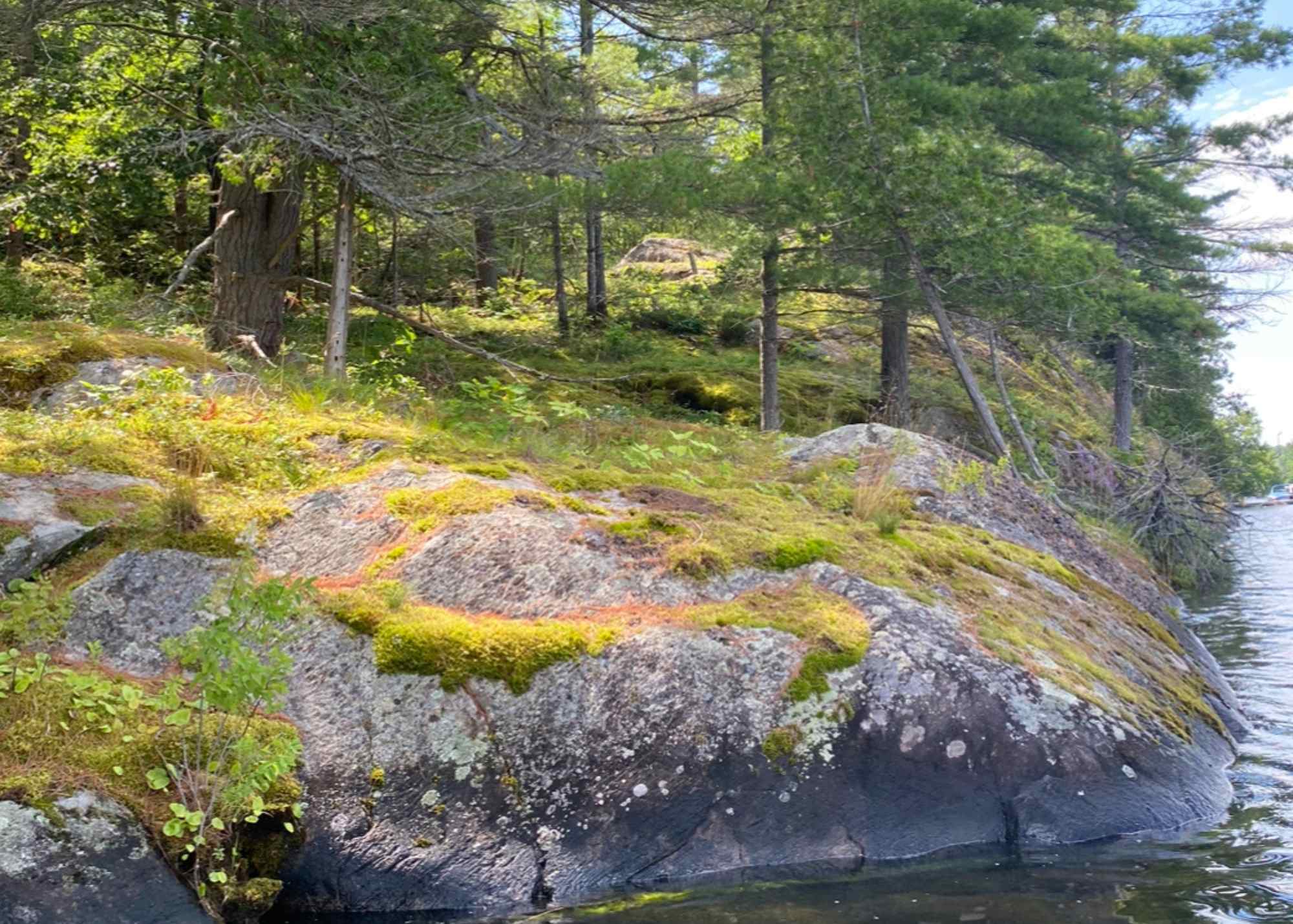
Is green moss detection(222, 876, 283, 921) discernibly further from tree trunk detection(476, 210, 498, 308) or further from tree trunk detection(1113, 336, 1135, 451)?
tree trunk detection(1113, 336, 1135, 451)

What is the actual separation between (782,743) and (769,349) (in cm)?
910

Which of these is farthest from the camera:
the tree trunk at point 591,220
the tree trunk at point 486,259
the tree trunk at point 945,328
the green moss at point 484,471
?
the tree trunk at point 486,259

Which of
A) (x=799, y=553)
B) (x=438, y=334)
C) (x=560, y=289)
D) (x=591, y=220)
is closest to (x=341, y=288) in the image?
(x=438, y=334)

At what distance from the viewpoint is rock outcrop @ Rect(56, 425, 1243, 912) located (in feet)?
14.6

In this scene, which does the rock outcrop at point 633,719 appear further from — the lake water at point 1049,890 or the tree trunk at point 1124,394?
the tree trunk at point 1124,394

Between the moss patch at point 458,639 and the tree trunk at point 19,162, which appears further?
the tree trunk at point 19,162

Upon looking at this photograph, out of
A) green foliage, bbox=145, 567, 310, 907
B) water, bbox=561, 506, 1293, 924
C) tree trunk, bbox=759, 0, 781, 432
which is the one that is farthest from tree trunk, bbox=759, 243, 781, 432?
green foliage, bbox=145, 567, 310, 907

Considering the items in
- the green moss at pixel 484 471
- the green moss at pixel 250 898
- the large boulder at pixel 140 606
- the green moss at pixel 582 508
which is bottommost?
the green moss at pixel 250 898

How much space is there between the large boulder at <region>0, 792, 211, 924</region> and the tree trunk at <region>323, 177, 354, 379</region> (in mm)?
6335

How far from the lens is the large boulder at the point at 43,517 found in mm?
5277

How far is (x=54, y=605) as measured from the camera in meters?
4.93

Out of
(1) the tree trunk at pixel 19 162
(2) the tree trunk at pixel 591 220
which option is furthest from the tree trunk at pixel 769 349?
(1) the tree trunk at pixel 19 162

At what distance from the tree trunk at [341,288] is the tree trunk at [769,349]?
5521 mm

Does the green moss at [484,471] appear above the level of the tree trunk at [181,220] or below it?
below
